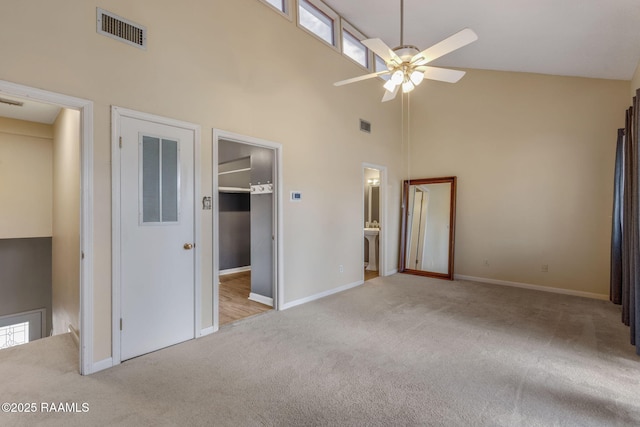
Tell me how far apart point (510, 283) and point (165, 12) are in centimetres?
657

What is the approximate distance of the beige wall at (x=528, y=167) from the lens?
15.8 feet

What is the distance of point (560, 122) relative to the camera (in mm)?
5094

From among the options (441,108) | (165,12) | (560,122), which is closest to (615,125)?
(560,122)

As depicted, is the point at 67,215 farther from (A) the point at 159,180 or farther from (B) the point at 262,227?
(B) the point at 262,227

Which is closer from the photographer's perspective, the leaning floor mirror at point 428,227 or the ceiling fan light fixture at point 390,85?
the ceiling fan light fixture at point 390,85

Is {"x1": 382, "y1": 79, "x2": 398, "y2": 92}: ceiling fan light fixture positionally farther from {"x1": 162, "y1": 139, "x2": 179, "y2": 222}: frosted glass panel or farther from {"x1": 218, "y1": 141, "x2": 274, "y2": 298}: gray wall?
{"x1": 162, "y1": 139, "x2": 179, "y2": 222}: frosted glass panel

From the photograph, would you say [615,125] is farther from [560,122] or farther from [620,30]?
[620,30]

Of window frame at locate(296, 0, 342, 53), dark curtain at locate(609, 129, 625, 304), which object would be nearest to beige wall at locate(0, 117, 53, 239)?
window frame at locate(296, 0, 342, 53)

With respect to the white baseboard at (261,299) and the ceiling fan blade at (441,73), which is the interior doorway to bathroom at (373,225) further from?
the ceiling fan blade at (441,73)

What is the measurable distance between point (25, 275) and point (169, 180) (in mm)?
5140

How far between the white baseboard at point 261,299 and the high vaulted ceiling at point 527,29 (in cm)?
450

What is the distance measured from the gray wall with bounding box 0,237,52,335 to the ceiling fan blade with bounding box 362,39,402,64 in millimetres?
6997

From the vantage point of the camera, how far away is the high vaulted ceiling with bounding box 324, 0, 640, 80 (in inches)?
129

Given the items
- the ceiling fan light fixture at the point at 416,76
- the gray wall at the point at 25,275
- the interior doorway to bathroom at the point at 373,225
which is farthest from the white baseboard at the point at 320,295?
the gray wall at the point at 25,275
